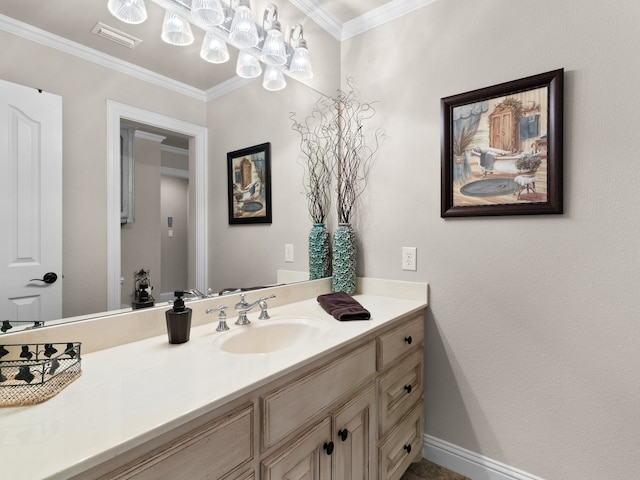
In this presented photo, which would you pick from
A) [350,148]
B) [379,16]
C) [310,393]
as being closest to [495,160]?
[350,148]

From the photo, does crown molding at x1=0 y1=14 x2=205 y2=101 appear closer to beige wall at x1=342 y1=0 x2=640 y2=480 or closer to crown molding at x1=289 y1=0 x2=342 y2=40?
crown molding at x1=289 y1=0 x2=342 y2=40

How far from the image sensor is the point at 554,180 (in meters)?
1.39

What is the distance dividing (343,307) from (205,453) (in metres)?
0.85

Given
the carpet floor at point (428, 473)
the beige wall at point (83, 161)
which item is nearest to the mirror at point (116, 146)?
the beige wall at point (83, 161)

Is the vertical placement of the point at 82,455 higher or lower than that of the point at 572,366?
higher

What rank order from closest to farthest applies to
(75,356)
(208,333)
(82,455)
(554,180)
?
1. (82,455)
2. (75,356)
3. (208,333)
4. (554,180)

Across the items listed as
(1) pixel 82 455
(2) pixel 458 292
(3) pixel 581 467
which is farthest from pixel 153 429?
(3) pixel 581 467

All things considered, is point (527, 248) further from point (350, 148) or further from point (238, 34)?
Answer: point (238, 34)

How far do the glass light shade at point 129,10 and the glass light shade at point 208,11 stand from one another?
0.68ft

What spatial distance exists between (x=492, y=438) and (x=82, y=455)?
66.6 inches

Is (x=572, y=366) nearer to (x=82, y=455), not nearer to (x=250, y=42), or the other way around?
(x=82, y=455)

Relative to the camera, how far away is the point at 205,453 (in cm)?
74

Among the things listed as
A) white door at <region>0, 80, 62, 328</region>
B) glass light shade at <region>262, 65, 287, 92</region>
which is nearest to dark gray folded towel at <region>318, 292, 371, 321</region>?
white door at <region>0, 80, 62, 328</region>

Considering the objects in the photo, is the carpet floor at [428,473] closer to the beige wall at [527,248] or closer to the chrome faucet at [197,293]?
the beige wall at [527,248]
